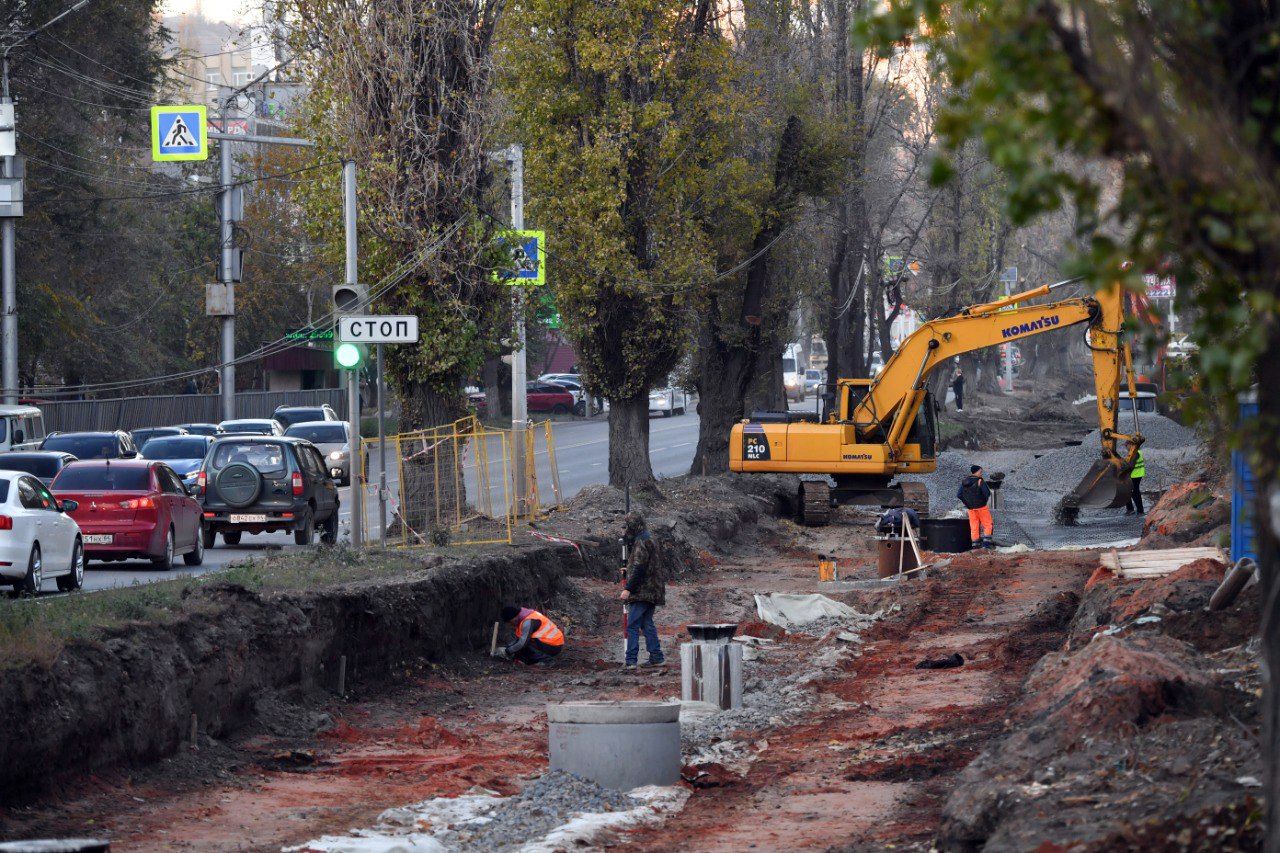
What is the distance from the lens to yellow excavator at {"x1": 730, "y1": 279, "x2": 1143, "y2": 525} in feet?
87.2

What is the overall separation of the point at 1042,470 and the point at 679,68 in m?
20.4

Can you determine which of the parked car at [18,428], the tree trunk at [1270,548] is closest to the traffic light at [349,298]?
the parked car at [18,428]

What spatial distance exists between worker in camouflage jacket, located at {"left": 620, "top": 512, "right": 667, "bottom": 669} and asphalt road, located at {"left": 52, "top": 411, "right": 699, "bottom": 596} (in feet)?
16.7

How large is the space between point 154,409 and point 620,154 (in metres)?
28.8

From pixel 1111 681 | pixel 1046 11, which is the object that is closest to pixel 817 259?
pixel 1111 681

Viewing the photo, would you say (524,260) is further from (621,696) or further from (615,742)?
(615,742)

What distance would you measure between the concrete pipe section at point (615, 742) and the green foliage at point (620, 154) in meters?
18.3

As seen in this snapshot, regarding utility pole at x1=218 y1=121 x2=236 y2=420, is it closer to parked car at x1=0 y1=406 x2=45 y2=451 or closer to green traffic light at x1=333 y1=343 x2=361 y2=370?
parked car at x1=0 y1=406 x2=45 y2=451

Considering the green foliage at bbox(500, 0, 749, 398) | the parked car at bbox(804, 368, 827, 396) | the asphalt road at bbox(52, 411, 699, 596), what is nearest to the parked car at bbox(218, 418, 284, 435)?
the asphalt road at bbox(52, 411, 699, 596)

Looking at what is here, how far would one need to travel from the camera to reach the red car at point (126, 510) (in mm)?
21547

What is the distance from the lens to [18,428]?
101ft

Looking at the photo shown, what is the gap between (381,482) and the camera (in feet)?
66.9

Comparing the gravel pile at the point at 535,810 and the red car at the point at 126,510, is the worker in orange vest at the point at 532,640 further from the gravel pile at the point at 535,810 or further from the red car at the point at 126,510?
the red car at the point at 126,510

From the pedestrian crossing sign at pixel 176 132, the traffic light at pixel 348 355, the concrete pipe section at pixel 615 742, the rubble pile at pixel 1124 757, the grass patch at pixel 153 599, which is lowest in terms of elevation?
the concrete pipe section at pixel 615 742
